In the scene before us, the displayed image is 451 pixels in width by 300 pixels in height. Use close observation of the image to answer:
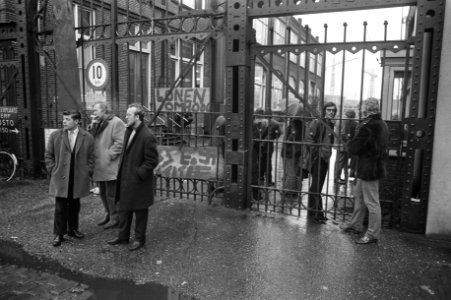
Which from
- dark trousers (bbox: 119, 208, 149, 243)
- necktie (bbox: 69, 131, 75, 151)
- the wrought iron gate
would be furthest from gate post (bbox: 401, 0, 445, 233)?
necktie (bbox: 69, 131, 75, 151)

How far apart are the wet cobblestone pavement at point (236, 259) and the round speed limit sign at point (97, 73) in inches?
93.8

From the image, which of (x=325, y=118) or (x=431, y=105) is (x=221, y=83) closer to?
(x=325, y=118)

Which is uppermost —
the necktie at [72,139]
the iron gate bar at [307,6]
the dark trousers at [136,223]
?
the iron gate bar at [307,6]

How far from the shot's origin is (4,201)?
6781 millimetres

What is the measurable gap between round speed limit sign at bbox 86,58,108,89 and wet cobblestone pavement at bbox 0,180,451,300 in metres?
2.38

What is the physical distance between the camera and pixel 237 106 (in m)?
6.11

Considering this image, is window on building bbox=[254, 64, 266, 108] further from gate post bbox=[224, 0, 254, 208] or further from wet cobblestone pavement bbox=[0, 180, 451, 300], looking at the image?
wet cobblestone pavement bbox=[0, 180, 451, 300]

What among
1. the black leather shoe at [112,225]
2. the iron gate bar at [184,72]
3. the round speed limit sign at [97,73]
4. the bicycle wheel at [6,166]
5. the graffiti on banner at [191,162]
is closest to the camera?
the black leather shoe at [112,225]

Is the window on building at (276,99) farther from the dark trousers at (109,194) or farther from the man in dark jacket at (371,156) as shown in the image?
the dark trousers at (109,194)

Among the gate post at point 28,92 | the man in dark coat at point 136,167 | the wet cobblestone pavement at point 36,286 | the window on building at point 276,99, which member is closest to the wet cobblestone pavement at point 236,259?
the wet cobblestone pavement at point 36,286

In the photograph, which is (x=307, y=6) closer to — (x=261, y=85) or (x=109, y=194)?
(x=261, y=85)

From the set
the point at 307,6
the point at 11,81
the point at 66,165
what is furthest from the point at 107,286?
the point at 11,81

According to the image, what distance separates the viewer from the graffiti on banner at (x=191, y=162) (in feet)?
21.2

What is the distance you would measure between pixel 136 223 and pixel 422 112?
3.95m
